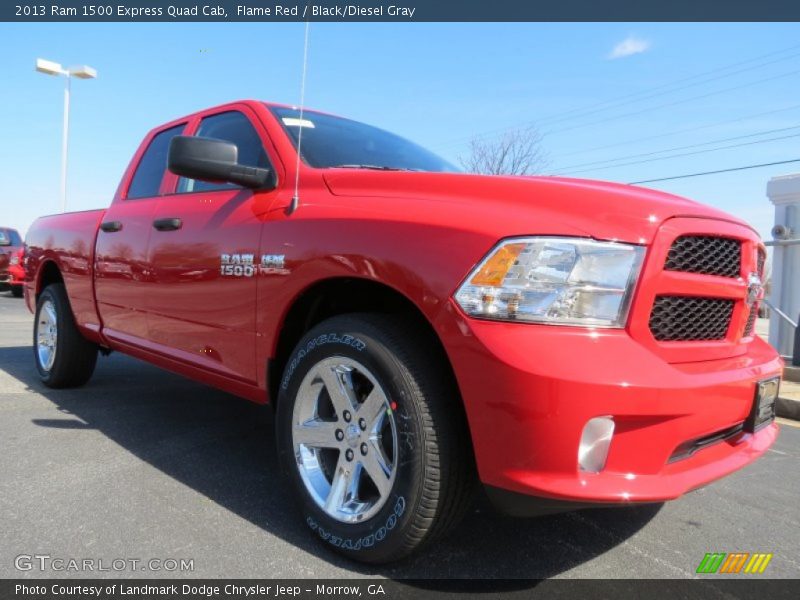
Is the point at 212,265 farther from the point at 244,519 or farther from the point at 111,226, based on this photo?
the point at 111,226

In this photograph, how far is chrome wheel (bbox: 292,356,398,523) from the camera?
2195 mm

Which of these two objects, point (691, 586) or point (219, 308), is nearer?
point (691, 586)

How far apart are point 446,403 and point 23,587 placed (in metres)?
1.50

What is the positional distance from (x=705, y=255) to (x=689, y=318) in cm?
24

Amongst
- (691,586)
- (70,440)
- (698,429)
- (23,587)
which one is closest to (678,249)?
(698,429)

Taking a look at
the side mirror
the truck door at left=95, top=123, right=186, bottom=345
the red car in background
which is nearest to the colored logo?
the side mirror

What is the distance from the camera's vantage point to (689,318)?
2094mm

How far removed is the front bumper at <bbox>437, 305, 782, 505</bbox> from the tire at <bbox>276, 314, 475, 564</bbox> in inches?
6.2

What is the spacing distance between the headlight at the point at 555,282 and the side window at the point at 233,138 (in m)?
1.55

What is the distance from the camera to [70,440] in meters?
3.60

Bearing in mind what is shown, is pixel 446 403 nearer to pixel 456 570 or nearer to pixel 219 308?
pixel 456 570

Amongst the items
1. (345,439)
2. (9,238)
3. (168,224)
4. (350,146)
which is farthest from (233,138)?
(9,238)

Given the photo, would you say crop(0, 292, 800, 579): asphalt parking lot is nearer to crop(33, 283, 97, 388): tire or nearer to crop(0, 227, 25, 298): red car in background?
crop(33, 283, 97, 388): tire

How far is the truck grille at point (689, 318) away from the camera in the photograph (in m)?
2.00
